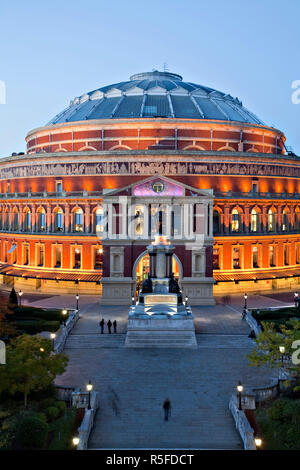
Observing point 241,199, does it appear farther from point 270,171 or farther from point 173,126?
point 173,126

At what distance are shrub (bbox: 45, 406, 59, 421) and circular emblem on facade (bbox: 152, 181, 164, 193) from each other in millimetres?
28345

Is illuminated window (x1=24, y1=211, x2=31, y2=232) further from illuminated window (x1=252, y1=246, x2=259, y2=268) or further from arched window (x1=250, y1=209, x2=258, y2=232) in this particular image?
illuminated window (x1=252, y1=246, x2=259, y2=268)

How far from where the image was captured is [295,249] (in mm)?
56812

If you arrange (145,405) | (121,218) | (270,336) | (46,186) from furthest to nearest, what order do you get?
(46,186), (121,218), (270,336), (145,405)

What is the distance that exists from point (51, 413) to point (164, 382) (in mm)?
7110

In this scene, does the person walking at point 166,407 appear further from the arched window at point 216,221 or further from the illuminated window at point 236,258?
the illuminated window at point 236,258

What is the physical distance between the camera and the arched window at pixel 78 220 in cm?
5125

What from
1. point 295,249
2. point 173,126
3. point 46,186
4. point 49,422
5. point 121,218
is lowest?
point 49,422

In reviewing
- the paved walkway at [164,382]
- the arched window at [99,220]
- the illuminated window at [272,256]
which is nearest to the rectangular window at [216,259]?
the illuminated window at [272,256]

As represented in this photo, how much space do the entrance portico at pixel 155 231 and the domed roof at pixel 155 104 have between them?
760 inches

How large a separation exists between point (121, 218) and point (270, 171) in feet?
71.4

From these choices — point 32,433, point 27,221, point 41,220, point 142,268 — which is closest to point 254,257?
point 142,268

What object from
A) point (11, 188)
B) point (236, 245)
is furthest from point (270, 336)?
point (11, 188)

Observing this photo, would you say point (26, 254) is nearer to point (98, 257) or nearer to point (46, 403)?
point (98, 257)
